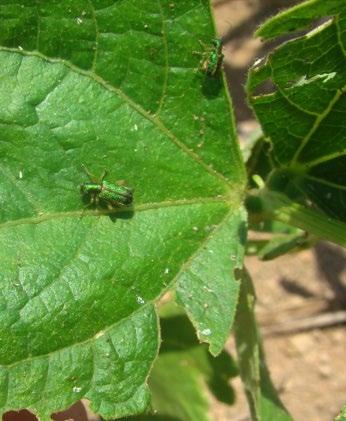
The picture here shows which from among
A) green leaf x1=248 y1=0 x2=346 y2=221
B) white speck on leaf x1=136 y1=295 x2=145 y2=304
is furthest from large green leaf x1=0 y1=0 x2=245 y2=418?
green leaf x1=248 y1=0 x2=346 y2=221

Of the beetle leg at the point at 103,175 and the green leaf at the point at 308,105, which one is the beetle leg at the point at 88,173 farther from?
the green leaf at the point at 308,105

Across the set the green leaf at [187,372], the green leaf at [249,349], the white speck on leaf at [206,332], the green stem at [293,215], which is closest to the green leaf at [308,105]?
the green stem at [293,215]

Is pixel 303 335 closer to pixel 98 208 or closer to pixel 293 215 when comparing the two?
pixel 293 215

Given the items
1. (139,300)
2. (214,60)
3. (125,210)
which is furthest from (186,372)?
(214,60)

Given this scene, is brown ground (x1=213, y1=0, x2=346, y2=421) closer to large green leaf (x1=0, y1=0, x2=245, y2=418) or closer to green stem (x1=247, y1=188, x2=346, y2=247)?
green stem (x1=247, y1=188, x2=346, y2=247)

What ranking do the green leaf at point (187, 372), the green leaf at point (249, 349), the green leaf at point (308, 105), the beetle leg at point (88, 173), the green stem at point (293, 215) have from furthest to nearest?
the green leaf at point (187, 372) < the green leaf at point (249, 349) < the green stem at point (293, 215) < the beetle leg at point (88, 173) < the green leaf at point (308, 105)

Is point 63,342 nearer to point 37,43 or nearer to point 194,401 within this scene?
point 37,43
